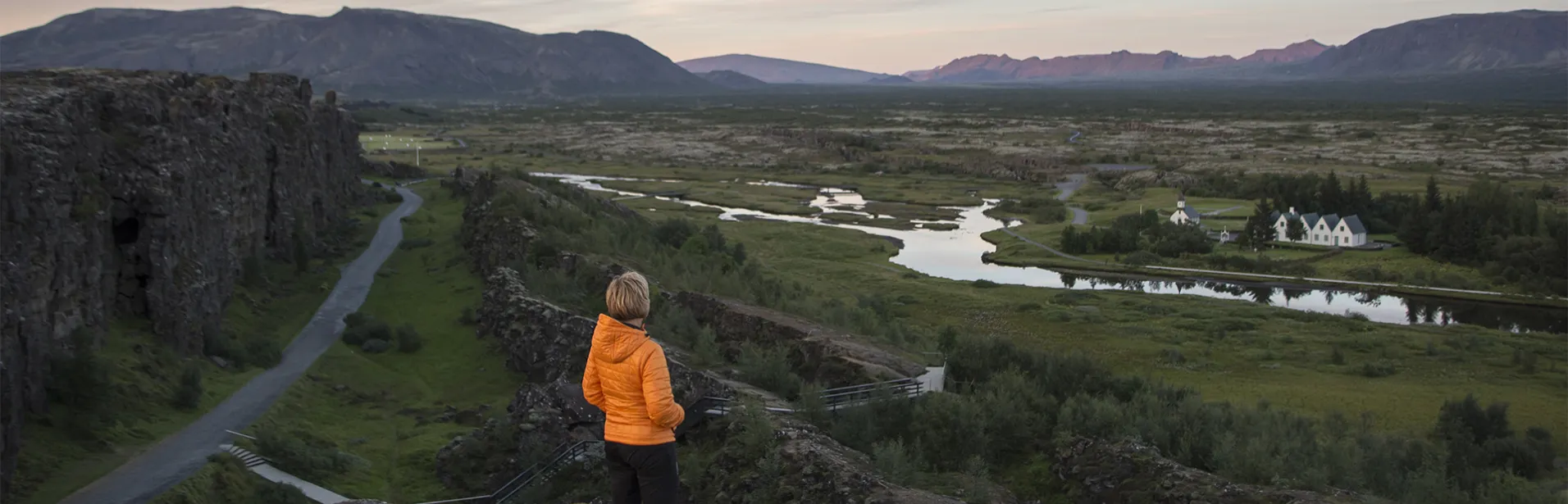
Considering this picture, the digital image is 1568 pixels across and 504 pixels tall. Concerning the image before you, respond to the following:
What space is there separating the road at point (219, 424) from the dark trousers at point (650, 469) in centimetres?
1384

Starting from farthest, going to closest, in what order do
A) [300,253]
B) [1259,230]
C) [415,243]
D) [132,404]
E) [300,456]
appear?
1. [1259,230]
2. [415,243]
3. [300,253]
4. [132,404]
5. [300,456]

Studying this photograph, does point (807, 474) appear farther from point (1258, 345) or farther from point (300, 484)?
point (1258, 345)

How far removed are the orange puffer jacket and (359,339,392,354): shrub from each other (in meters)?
24.4

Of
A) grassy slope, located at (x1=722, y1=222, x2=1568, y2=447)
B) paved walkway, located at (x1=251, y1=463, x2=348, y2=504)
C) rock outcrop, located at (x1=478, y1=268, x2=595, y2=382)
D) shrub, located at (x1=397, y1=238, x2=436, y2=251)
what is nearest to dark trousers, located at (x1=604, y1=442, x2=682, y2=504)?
paved walkway, located at (x1=251, y1=463, x2=348, y2=504)

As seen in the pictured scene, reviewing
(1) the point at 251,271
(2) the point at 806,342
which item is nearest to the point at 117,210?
(1) the point at 251,271

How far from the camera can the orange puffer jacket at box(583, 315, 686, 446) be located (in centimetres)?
895

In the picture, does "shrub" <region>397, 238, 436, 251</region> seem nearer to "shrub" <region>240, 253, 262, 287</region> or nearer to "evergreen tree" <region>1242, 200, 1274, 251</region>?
"shrub" <region>240, 253, 262, 287</region>

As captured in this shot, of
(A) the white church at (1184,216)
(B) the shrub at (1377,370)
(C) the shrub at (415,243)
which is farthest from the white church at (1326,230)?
(C) the shrub at (415,243)

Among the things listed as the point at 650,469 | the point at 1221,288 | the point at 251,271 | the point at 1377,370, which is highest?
the point at 650,469

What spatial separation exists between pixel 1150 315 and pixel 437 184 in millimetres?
44567

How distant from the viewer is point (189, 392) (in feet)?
82.7

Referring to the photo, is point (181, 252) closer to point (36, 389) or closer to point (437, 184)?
point (36, 389)

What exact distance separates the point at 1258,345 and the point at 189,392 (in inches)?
1335

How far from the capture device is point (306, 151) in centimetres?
5191
